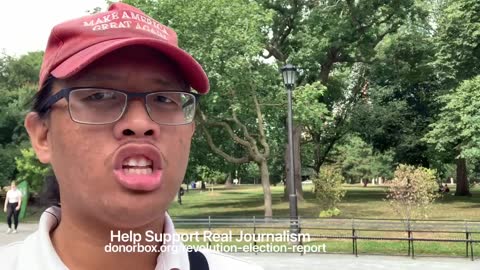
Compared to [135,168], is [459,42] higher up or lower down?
higher up

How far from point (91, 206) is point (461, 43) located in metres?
28.0

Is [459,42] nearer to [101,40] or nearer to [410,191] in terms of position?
[410,191]

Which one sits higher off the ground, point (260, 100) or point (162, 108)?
point (260, 100)

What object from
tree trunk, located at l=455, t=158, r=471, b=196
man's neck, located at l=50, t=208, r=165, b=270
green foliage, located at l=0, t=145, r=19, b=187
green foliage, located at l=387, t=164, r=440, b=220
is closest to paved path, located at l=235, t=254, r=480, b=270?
green foliage, located at l=387, t=164, r=440, b=220

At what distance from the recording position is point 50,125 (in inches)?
55.6

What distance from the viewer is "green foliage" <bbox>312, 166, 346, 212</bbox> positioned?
2116 cm

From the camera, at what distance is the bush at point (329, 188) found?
69.5 ft

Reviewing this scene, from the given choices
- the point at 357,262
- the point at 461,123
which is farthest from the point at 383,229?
the point at 461,123

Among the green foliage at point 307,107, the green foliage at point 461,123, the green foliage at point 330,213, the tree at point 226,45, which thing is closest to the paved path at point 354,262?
the tree at point 226,45

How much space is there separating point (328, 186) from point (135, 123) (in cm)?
2075

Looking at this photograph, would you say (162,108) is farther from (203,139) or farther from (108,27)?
(203,139)

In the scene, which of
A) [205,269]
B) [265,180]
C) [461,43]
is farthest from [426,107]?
[205,269]

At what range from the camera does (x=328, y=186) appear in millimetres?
21547

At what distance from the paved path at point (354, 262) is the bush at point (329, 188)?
9.29 meters
